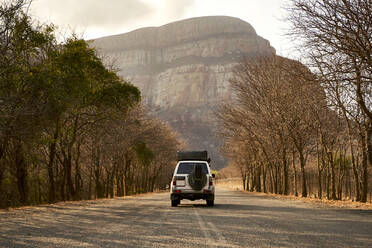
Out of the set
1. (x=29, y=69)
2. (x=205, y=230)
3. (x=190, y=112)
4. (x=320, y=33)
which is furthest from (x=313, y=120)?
(x=190, y=112)

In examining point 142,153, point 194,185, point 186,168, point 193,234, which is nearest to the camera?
point 193,234

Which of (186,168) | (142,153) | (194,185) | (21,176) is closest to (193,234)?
(194,185)

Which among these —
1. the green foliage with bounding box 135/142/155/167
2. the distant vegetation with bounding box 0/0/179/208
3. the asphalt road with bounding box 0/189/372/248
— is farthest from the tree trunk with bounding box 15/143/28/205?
the green foliage with bounding box 135/142/155/167

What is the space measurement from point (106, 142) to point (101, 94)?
Answer: 941 cm

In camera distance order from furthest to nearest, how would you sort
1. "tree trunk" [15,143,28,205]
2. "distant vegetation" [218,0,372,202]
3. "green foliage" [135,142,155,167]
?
"green foliage" [135,142,155,167], "tree trunk" [15,143,28,205], "distant vegetation" [218,0,372,202]

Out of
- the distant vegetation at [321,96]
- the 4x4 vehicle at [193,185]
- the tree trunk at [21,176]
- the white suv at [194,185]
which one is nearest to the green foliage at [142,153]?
the distant vegetation at [321,96]

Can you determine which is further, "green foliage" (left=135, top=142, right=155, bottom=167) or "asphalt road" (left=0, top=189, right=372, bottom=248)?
"green foliage" (left=135, top=142, right=155, bottom=167)

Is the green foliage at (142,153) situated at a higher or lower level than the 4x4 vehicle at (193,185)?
higher

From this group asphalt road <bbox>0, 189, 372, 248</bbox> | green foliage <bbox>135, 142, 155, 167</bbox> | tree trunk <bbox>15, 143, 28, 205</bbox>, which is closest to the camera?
asphalt road <bbox>0, 189, 372, 248</bbox>

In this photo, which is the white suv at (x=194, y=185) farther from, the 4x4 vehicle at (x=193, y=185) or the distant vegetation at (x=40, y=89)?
the distant vegetation at (x=40, y=89)

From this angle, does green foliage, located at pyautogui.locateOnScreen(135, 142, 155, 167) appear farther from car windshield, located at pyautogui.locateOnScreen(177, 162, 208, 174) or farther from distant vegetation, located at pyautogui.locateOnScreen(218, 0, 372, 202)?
car windshield, located at pyautogui.locateOnScreen(177, 162, 208, 174)

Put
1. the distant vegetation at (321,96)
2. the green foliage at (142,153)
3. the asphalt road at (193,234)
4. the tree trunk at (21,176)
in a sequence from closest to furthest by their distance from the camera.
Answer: the asphalt road at (193,234)
the distant vegetation at (321,96)
the tree trunk at (21,176)
the green foliage at (142,153)

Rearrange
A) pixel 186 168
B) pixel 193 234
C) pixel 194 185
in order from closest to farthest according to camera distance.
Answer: pixel 193 234
pixel 194 185
pixel 186 168

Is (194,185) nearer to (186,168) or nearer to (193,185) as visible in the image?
(193,185)
